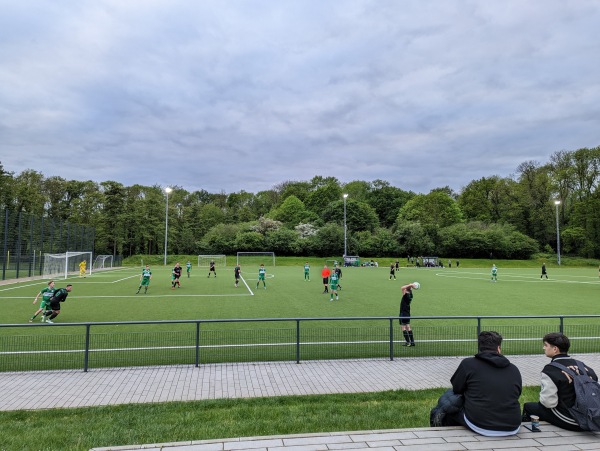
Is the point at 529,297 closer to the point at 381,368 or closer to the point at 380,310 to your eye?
the point at 380,310

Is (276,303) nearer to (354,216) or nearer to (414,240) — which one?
(414,240)

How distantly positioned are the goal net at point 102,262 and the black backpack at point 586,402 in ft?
182

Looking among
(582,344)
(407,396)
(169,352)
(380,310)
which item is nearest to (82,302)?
(169,352)

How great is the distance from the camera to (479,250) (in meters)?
77.2

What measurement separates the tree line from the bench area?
228 feet

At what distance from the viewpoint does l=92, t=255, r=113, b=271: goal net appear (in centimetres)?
5366

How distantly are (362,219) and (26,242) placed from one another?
66585 mm

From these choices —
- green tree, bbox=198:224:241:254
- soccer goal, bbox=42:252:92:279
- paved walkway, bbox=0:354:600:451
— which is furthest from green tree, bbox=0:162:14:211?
paved walkway, bbox=0:354:600:451

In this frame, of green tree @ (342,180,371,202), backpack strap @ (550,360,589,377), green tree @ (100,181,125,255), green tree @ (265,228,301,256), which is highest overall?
green tree @ (342,180,371,202)

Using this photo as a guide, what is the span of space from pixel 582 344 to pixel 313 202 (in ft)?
309

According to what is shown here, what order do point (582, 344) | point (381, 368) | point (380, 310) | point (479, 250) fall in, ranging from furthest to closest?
point (479, 250) → point (380, 310) → point (582, 344) → point (381, 368)

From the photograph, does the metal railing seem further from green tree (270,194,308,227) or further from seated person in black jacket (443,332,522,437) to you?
green tree (270,194,308,227)

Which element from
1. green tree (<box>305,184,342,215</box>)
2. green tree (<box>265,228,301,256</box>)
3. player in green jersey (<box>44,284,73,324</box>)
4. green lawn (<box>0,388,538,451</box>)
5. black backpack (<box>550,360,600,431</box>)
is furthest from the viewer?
green tree (<box>305,184,342,215</box>)

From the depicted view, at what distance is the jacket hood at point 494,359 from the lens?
410cm
